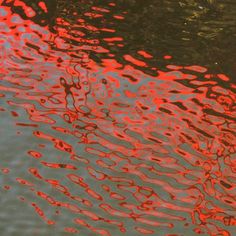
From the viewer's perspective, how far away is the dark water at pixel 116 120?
14.4 metres

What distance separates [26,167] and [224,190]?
5.81 m

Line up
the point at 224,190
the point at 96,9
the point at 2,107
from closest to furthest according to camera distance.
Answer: the point at 224,190 < the point at 2,107 < the point at 96,9

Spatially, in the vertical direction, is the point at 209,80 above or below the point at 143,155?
above

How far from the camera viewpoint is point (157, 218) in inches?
563

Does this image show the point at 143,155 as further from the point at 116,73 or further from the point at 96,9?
the point at 96,9

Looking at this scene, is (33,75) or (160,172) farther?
(33,75)

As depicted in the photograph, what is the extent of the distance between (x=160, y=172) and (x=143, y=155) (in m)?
0.95

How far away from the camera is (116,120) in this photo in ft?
59.8

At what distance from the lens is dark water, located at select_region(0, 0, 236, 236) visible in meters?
14.4

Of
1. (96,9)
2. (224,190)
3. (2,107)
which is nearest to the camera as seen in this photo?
(224,190)

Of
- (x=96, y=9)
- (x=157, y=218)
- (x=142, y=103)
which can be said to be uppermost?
(x=96, y=9)

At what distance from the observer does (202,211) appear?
576 inches

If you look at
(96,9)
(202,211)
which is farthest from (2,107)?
(96,9)

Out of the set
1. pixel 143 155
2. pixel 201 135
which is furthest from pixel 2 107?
pixel 201 135
